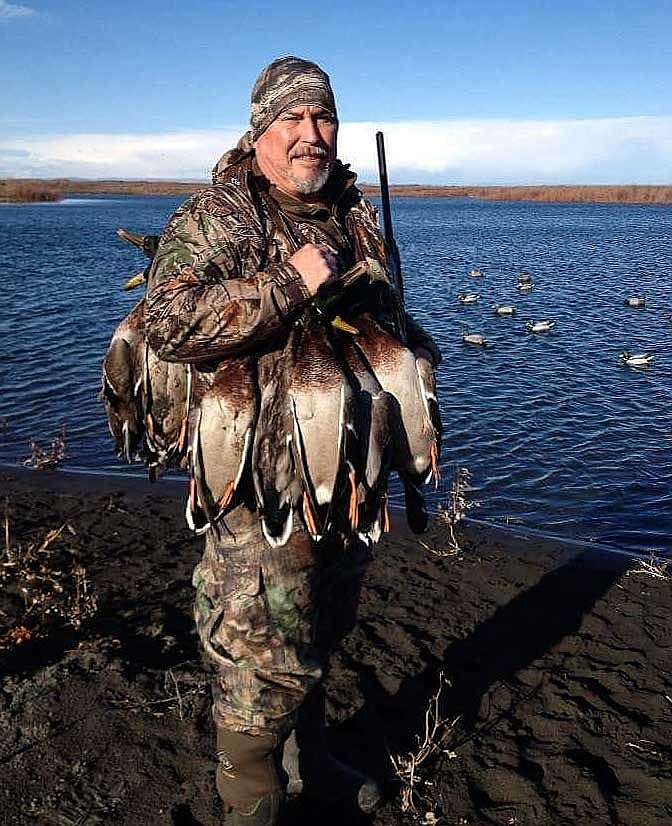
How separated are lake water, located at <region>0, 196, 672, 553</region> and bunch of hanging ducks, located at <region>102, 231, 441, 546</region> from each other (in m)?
6.26

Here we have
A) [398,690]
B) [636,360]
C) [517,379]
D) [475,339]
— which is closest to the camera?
[398,690]

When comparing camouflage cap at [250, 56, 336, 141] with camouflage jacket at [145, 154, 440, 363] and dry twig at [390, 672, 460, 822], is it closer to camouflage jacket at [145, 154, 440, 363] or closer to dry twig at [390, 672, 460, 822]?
camouflage jacket at [145, 154, 440, 363]

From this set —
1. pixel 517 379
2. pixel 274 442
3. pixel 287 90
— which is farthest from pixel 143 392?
pixel 517 379

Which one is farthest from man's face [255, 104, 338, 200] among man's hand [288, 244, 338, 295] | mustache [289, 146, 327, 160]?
man's hand [288, 244, 338, 295]

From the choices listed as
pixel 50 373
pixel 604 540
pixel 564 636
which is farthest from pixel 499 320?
pixel 564 636

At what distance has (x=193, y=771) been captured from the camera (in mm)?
3986

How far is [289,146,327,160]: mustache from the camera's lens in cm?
272

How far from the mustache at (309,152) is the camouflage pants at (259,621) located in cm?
130

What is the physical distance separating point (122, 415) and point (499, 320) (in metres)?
18.7

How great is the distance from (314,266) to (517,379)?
13.1 metres

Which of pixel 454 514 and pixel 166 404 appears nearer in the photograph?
pixel 166 404

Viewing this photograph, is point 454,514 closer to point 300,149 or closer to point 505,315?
point 300,149

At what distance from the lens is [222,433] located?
257cm

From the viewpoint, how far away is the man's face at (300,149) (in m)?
2.71
